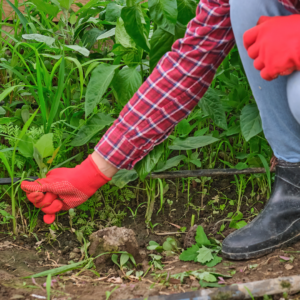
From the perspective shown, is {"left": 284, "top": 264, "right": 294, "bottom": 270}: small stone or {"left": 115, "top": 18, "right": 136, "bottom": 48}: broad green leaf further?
{"left": 115, "top": 18, "right": 136, "bottom": 48}: broad green leaf

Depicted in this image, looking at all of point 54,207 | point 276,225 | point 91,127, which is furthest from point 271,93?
point 54,207

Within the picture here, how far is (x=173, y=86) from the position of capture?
3.34ft

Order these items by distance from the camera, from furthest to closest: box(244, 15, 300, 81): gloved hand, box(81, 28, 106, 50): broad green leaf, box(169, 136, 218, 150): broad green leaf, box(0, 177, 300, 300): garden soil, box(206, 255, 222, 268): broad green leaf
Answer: box(81, 28, 106, 50): broad green leaf < box(169, 136, 218, 150): broad green leaf < box(206, 255, 222, 268): broad green leaf < box(0, 177, 300, 300): garden soil < box(244, 15, 300, 81): gloved hand

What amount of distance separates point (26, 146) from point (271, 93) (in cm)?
75

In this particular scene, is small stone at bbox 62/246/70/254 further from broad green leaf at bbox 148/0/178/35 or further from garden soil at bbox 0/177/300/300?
broad green leaf at bbox 148/0/178/35

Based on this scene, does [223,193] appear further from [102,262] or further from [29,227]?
[29,227]

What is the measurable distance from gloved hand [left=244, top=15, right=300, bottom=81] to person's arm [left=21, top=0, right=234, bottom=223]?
166 mm

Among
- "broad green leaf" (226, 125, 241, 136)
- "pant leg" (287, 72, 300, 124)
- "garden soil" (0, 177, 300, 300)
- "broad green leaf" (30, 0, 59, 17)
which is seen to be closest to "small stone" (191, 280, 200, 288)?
"garden soil" (0, 177, 300, 300)

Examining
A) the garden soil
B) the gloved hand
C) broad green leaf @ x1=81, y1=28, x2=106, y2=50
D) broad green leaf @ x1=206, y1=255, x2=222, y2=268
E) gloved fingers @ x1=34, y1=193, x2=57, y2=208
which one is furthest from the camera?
broad green leaf @ x1=81, y1=28, x2=106, y2=50

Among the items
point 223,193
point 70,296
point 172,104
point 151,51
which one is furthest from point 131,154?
point 223,193

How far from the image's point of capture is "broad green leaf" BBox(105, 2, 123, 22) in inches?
49.7

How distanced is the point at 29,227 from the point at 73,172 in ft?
1.01

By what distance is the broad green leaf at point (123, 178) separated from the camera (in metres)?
1.23

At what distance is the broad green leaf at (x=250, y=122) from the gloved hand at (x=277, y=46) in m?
0.36
